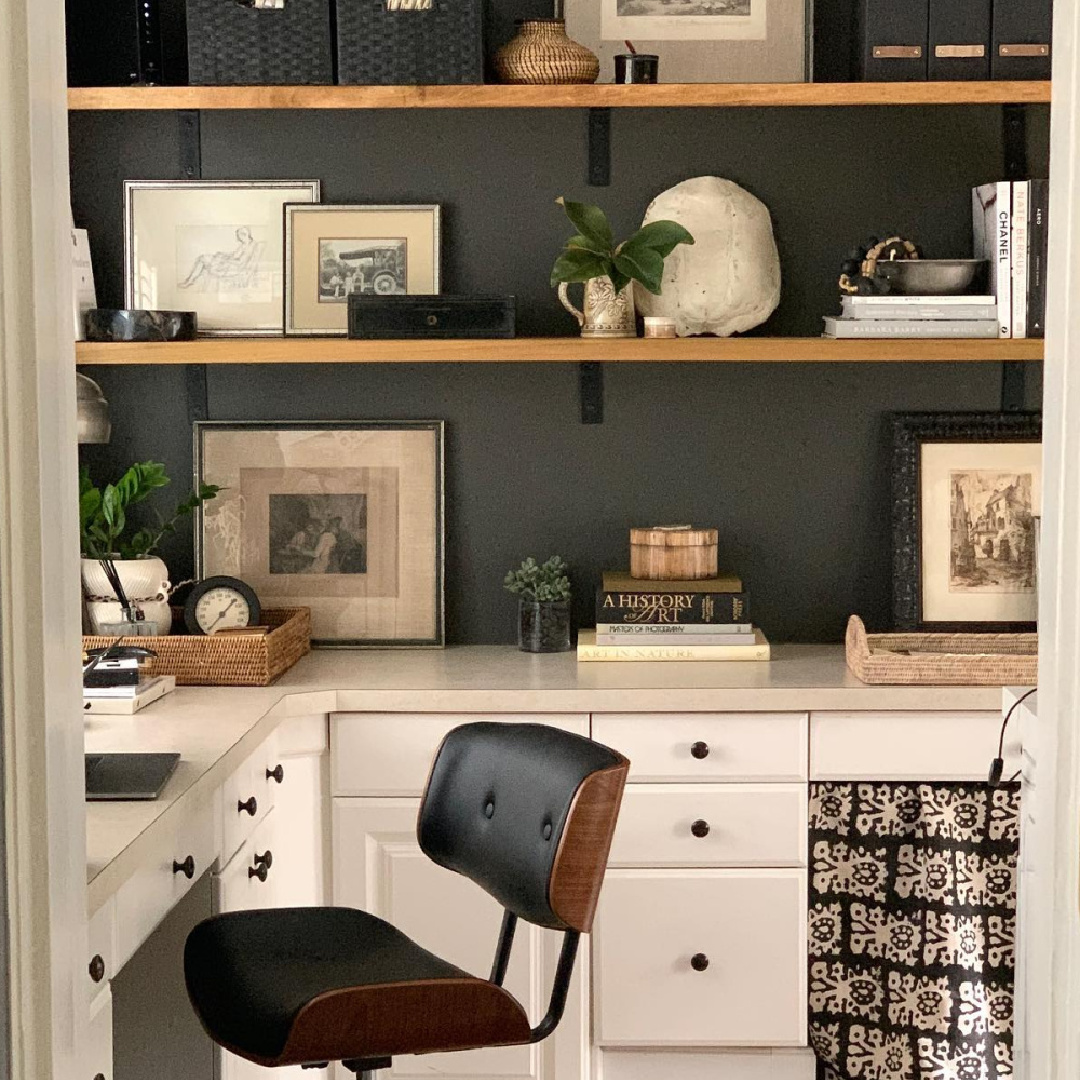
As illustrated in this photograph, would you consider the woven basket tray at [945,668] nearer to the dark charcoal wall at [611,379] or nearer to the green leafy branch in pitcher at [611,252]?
the dark charcoal wall at [611,379]

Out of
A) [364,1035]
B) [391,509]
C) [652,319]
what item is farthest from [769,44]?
[364,1035]

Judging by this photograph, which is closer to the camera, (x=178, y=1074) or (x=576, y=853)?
(x=576, y=853)

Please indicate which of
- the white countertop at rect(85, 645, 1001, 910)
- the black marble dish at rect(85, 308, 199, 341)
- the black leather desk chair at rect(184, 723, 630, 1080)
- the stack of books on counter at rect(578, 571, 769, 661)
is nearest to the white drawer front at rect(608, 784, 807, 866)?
the white countertop at rect(85, 645, 1001, 910)

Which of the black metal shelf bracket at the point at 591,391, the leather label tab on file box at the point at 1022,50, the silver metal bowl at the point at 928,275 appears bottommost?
the black metal shelf bracket at the point at 591,391

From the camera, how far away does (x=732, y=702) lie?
8.71 ft

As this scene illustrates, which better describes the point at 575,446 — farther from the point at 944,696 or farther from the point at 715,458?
the point at 944,696

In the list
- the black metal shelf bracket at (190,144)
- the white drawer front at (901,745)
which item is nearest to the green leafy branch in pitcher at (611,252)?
the black metal shelf bracket at (190,144)

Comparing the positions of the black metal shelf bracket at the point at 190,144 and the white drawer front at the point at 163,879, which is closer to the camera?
the white drawer front at the point at 163,879

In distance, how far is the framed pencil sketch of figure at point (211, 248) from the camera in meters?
3.11

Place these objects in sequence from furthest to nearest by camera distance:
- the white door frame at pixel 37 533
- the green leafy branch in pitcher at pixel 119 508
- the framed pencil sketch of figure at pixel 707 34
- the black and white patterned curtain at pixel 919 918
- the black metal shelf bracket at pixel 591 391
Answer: the black metal shelf bracket at pixel 591 391, the framed pencil sketch of figure at pixel 707 34, the green leafy branch in pitcher at pixel 119 508, the black and white patterned curtain at pixel 919 918, the white door frame at pixel 37 533

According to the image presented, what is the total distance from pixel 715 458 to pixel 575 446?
0.94 feet

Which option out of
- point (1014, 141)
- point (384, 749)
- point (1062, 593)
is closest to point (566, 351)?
point (384, 749)

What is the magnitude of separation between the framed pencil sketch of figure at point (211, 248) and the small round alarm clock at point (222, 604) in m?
0.54

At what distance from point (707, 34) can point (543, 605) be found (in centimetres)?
117
